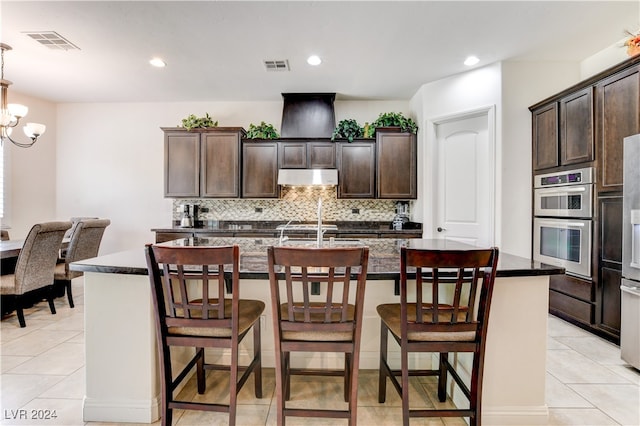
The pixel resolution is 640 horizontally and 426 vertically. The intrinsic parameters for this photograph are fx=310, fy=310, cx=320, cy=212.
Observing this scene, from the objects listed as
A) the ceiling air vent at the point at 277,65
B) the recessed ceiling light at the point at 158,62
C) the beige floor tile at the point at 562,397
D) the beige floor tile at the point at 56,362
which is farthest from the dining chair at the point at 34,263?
the beige floor tile at the point at 562,397

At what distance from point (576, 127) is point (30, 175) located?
24.3 feet

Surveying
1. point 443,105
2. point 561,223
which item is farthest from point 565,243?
point 443,105

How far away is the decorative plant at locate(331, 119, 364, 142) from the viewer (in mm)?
4559

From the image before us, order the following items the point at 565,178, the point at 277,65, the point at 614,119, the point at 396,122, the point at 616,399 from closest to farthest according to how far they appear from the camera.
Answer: the point at 616,399 → the point at 614,119 → the point at 565,178 → the point at 277,65 → the point at 396,122

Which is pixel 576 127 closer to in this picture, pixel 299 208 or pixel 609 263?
pixel 609 263

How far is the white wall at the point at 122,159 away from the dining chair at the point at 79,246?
1.30m

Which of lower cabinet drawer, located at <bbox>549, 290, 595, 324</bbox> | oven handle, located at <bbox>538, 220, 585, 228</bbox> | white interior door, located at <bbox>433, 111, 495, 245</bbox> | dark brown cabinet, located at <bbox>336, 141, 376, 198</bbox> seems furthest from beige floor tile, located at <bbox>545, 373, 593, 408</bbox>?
dark brown cabinet, located at <bbox>336, 141, 376, 198</bbox>

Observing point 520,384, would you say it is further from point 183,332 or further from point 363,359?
point 183,332

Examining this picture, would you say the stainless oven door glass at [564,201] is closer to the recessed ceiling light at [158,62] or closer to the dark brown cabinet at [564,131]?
the dark brown cabinet at [564,131]

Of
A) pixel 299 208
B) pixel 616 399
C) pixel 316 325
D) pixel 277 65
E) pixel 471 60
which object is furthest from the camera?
pixel 299 208

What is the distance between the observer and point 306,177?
444cm

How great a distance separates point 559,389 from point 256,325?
6.96ft

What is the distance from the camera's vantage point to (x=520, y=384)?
176 centimetres

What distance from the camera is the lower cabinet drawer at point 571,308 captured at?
2996 millimetres
